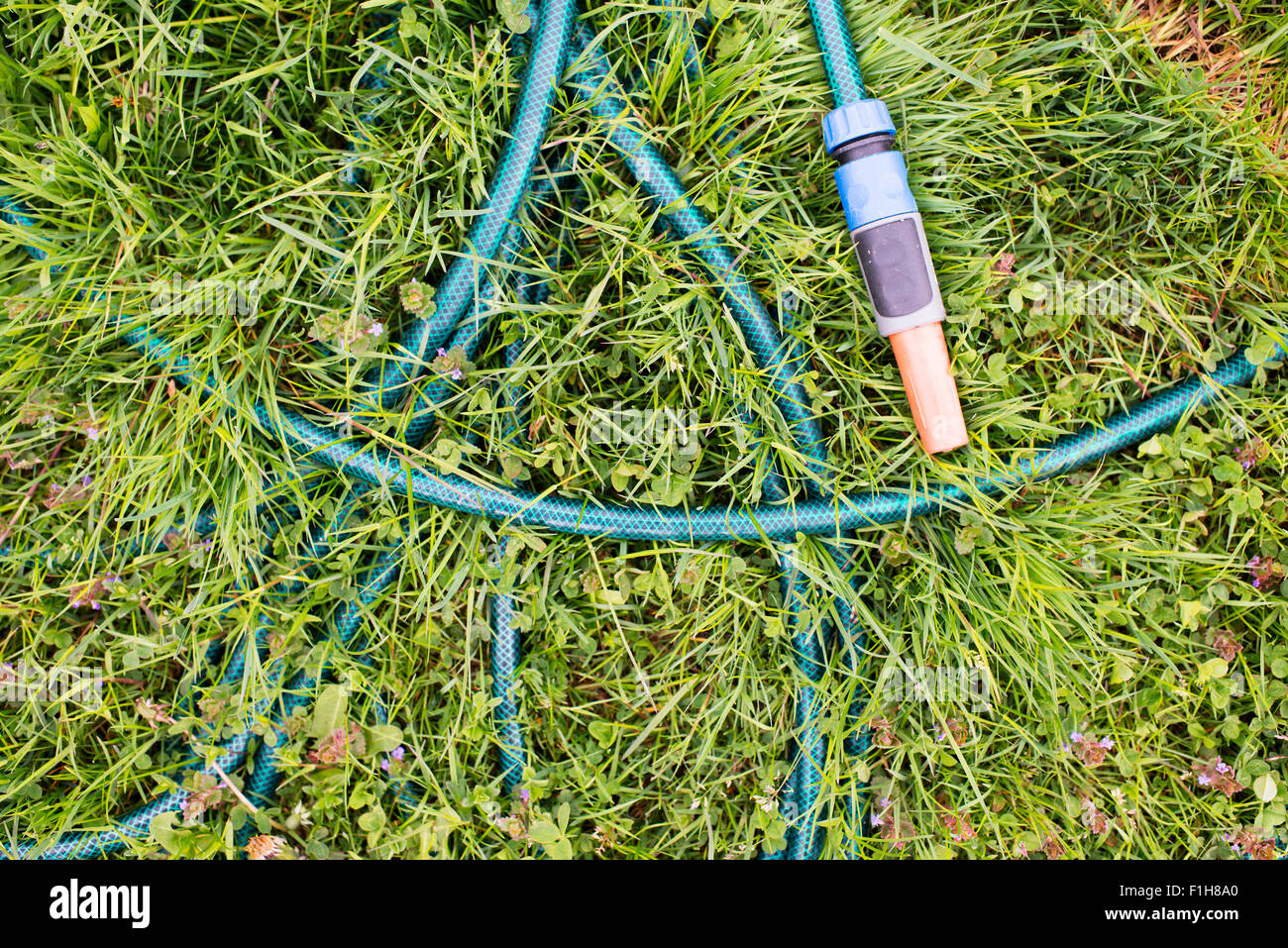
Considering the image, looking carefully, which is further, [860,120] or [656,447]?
[656,447]

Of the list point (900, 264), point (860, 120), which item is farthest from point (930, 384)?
point (860, 120)

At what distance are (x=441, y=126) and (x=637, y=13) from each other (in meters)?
0.39

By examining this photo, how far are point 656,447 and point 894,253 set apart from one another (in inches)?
21.1

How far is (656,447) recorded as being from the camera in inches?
53.7

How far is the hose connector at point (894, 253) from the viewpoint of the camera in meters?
1.27

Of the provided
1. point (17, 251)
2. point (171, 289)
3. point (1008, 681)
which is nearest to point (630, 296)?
point (171, 289)

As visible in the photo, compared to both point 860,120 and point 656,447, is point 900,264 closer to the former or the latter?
point 860,120

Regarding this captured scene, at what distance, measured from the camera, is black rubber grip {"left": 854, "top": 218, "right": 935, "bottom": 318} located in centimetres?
128

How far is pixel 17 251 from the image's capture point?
1.42m

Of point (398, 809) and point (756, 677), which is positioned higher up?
point (756, 677)

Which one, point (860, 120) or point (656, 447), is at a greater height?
point (860, 120)

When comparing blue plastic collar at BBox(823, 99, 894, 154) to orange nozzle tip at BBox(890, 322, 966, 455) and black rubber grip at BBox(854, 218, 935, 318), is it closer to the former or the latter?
black rubber grip at BBox(854, 218, 935, 318)

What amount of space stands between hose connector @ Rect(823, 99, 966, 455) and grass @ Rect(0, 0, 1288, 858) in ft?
0.24
